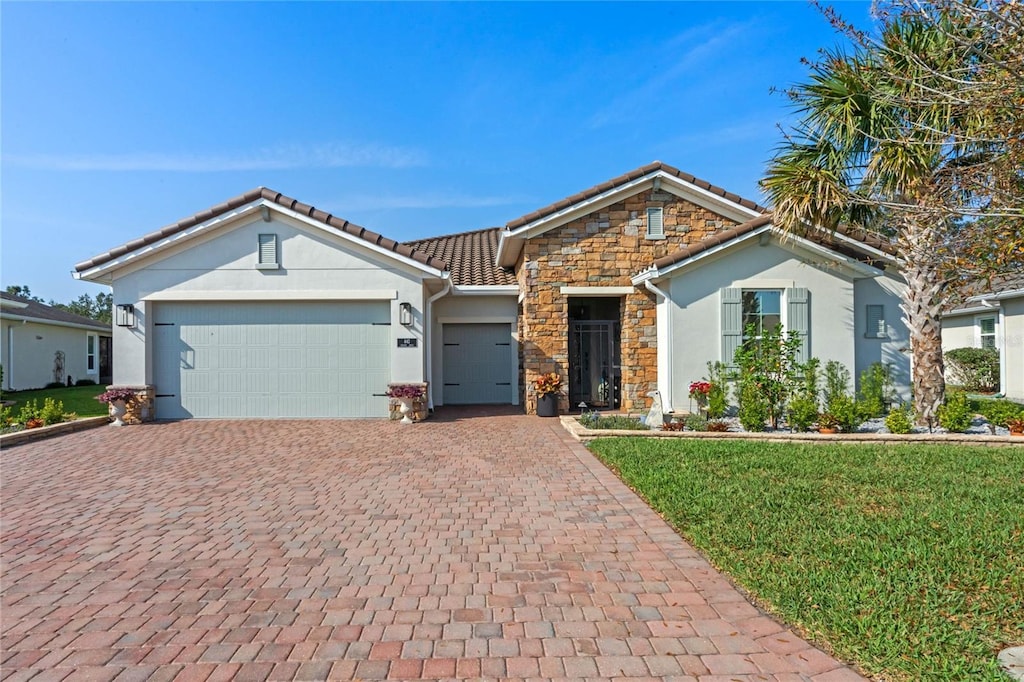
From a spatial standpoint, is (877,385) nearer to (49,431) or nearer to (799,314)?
(799,314)

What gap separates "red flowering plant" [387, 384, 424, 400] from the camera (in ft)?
39.0

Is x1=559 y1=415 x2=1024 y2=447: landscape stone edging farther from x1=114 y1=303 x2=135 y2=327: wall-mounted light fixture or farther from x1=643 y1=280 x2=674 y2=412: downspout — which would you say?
x1=114 y1=303 x2=135 y2=327: wall-mounted light fixture

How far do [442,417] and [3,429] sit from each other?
8205 millimetres

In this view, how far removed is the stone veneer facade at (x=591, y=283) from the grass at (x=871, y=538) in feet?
16.6

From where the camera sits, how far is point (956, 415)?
31.2 feet

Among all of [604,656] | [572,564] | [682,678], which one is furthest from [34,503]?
[682,678]

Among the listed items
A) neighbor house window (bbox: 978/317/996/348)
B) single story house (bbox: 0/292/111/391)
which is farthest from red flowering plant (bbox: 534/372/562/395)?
single story house (bbox: 0/292/111/391)

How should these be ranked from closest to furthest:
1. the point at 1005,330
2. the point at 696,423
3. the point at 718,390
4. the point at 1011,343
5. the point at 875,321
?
the point at 696,423 → the point at 718,390 → the point at 875,321 → the point at 1011,343 → the point at 1005,330

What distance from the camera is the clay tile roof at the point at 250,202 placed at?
39.0ft

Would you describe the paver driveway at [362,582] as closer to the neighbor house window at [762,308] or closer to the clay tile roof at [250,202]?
the clay tile roof at [250,202]

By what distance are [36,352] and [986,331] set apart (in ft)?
109

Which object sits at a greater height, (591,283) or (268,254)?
(268,254)

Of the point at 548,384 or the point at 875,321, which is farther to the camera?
the point at 548,384

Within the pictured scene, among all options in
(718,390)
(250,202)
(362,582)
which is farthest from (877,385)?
(250,202)
